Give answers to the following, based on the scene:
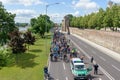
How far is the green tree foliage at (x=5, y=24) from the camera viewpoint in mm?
55688

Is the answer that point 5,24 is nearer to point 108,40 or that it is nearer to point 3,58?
point 3,58

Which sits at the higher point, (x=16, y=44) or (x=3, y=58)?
(x=16, y=44)

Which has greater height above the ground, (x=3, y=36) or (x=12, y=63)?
(x=3, y=36)

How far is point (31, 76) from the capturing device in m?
33.2

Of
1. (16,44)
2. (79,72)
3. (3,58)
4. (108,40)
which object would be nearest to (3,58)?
(3,58)

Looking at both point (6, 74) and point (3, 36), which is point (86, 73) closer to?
point (6, 74)

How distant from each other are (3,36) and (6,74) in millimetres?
21038

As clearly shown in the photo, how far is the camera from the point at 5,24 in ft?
189

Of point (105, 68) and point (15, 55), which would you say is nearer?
point (105, 68)

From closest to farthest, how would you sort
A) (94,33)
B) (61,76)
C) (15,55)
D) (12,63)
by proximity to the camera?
(61,76) → (12,63) → (15,55) → (94,33)

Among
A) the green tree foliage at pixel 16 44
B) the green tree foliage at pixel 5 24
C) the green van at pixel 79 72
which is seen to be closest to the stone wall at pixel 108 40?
the green tree foliage at pixel 16 44

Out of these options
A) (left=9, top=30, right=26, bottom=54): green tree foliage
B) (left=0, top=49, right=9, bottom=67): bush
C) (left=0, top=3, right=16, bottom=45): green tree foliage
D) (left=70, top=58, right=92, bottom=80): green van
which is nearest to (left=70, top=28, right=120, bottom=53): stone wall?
(left=9, top=30, right=26, bottom=54): green tree foliage

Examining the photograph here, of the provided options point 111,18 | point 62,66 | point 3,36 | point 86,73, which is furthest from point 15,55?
point 111,18

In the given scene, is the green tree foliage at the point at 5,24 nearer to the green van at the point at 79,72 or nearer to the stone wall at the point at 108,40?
the stone wall at the point at 108,40
